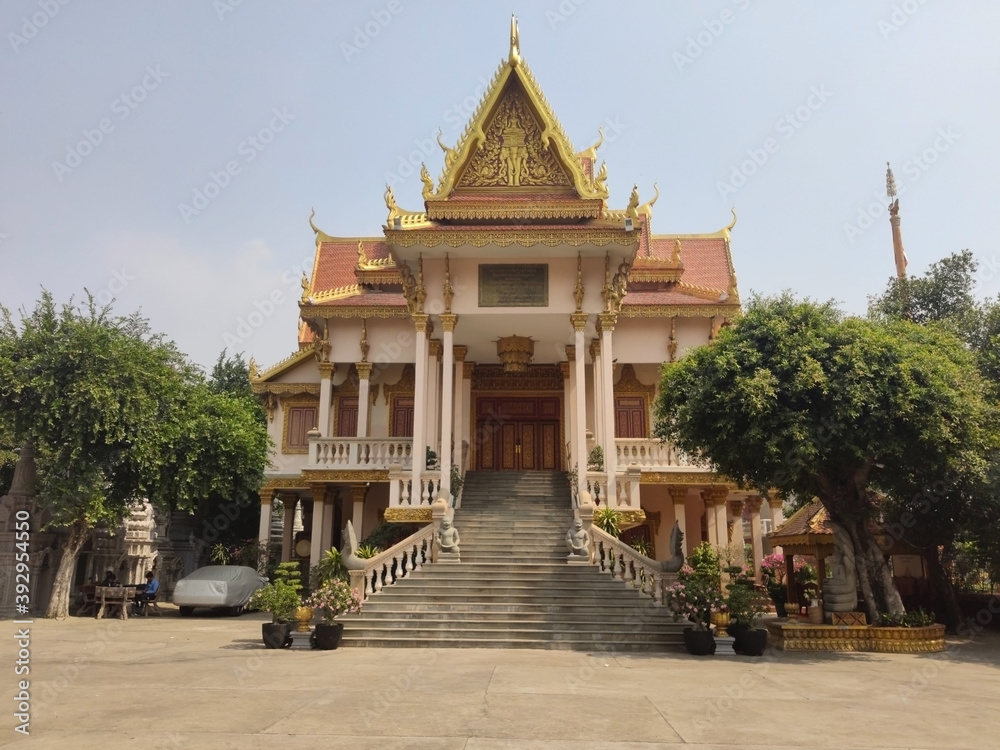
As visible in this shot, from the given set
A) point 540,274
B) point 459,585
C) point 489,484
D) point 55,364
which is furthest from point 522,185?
point 55,364

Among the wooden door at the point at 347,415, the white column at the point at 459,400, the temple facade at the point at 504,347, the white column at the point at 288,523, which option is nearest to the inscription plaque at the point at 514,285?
the temple facade at the point at 504,347

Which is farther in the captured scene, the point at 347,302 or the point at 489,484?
the point at 347,302

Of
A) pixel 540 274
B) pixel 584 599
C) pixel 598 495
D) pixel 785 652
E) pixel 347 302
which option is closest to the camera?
pixel 785 652

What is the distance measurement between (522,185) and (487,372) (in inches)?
202

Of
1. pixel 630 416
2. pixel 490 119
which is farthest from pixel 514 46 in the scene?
pixel 630 416

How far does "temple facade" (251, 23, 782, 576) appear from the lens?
14773mm

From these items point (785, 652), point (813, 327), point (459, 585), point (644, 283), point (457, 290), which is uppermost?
point (644, 283)

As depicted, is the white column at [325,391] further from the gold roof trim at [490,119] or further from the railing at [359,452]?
the gold roof trim at [490,119]

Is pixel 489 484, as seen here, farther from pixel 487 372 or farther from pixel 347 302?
pixel 347 302

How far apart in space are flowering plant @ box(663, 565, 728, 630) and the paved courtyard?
70cm

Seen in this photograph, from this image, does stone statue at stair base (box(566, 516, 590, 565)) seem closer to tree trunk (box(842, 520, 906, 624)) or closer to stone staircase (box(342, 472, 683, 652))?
stone staircase (box(342, 472, 683, 652))

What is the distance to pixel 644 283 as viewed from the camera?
64.8 feet

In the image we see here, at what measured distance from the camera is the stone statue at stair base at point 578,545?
40.7 ft

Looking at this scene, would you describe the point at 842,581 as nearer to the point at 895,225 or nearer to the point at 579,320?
the point at 579,320
